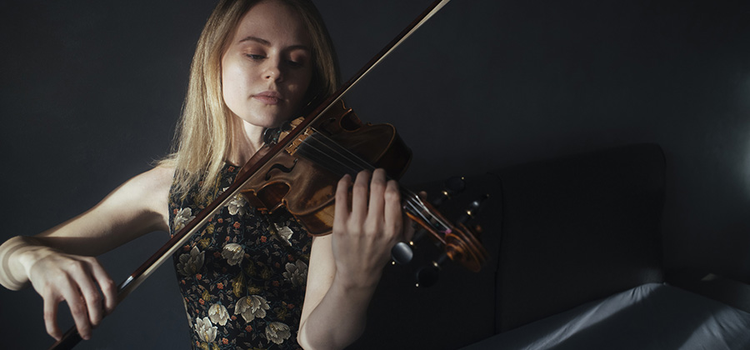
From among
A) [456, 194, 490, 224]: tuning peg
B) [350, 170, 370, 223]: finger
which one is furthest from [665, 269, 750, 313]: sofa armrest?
[350, 170, 370, 223]: finger

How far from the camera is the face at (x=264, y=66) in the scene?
2.25 ft

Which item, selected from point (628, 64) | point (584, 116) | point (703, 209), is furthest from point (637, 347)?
point (703, 209)

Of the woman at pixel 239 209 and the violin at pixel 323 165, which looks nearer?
the violin at pixel 323 165

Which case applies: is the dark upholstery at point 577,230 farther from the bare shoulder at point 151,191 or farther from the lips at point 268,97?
the bare shoulder at point 151,191

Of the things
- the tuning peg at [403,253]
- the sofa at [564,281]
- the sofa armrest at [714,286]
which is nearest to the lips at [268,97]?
the tuning peg at [403,253]

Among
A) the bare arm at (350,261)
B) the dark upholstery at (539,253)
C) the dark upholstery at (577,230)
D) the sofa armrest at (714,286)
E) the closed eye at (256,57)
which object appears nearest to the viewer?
the bare arm at (350,261)

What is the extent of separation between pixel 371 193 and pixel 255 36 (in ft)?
1.02

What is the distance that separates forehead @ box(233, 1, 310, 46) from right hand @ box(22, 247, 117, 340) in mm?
376

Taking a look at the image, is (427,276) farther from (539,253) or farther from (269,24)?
(539,253)

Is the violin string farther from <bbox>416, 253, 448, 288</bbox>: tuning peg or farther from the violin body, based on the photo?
<bbox>416, 253, 448, 288</bbox>: tuning peg

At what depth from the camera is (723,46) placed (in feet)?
5.68

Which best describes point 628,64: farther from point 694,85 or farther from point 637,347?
point 637,347

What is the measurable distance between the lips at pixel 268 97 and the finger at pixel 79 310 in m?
0.35

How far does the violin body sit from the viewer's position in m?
0.64
